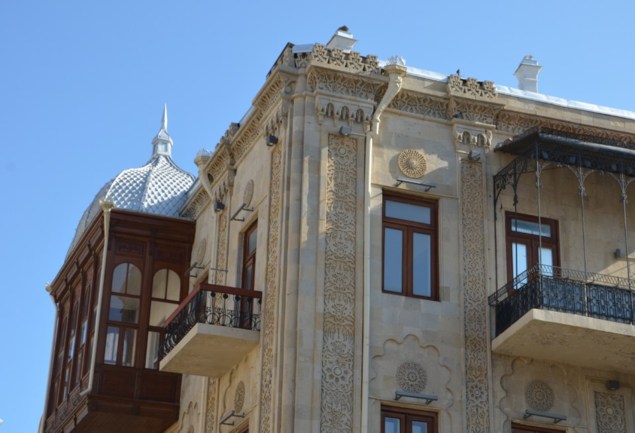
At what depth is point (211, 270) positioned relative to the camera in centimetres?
2444

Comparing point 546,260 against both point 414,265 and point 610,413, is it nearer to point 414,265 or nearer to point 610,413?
point 414,265

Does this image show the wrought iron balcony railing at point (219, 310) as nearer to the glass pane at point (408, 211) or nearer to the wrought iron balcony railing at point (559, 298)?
the glass pane at point (408, 211)

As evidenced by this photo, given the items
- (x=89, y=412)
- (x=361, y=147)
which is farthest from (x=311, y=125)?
(x=89, y=412)

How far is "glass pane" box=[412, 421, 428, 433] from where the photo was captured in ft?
67.2

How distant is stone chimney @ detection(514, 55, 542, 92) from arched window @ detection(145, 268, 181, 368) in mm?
7806

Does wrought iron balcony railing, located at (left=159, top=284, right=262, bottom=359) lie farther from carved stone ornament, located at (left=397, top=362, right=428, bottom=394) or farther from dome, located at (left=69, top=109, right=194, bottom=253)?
dome, located at (left=69, top=109, right=194, bottom=253)

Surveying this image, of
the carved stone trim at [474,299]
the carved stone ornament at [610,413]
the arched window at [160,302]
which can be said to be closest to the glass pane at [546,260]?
the carved stone trim at [474,299]

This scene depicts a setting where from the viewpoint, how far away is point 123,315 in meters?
25.9

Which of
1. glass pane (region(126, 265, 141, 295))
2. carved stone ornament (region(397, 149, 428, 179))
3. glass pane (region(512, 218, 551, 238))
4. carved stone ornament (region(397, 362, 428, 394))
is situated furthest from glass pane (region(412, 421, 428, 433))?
glass pane (region(126, 265, 141, 295))

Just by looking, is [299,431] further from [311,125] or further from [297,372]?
[311,125]

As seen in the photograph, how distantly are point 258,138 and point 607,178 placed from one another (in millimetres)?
6253

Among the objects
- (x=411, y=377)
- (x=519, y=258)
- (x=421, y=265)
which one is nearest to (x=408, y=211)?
(x=421, y=265)

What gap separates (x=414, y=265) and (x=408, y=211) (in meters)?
0.97

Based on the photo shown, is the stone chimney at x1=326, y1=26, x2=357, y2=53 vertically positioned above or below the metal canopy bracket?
above
